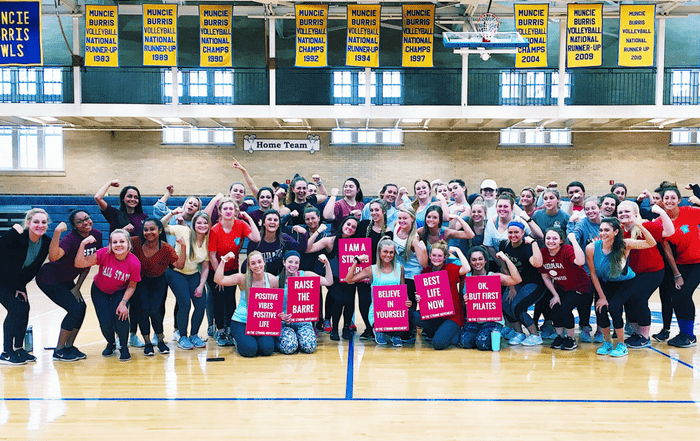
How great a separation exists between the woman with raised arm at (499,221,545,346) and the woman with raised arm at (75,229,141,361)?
12.8 ft

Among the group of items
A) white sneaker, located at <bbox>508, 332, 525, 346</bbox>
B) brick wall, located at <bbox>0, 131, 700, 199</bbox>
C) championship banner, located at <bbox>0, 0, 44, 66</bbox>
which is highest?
championship banner, located at <bbox>0, 0, 44, 66</bbox>

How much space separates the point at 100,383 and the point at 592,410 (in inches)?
161

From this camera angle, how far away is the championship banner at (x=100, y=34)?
1219 cm

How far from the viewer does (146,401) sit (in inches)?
177

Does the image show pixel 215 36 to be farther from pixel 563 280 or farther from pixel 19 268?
pixel 563 280

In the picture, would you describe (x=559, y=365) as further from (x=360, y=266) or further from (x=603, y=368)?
(x=360, y=266)

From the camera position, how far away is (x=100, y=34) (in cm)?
1228

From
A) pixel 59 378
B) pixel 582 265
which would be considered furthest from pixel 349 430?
pixel 582 265

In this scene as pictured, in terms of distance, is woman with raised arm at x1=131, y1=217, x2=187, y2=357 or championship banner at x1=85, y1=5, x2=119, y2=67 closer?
woman with raised arm at x1=131, y1=217, x2=187, y2=357

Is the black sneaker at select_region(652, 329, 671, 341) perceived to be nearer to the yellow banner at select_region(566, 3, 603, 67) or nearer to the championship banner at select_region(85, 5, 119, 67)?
the yellow banner at select_region(566, 3, 603, 67)

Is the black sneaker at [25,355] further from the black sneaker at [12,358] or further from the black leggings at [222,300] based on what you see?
the black leggings at [222,300]

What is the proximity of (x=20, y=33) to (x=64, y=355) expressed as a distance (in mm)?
8117

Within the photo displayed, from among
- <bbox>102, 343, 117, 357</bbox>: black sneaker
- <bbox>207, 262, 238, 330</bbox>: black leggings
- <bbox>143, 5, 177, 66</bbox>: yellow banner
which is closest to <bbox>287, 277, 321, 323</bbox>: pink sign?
<bbox>207, 262, 238, 330</bbox>: black leggings

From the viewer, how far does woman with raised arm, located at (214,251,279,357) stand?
5.80 meters
